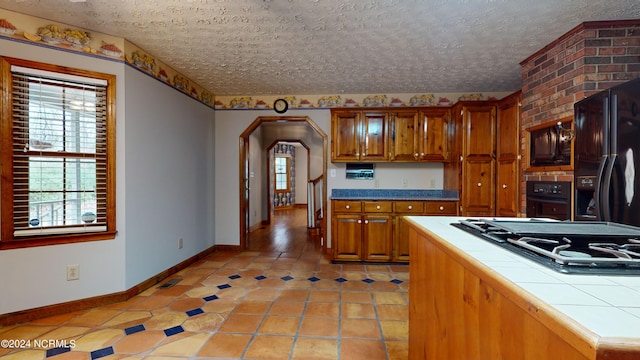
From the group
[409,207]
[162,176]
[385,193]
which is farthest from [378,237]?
[162,176]

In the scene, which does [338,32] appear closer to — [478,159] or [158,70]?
[158,70]

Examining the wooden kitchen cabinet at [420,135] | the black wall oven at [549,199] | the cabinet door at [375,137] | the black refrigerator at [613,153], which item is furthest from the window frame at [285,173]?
the black refrigerator at [613,153]

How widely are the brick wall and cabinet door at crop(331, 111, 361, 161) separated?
6.41ft

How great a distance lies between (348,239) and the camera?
3.54 meters

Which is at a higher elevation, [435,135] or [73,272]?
[435,135]

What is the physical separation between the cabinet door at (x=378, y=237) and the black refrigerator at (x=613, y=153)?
6.43 ft

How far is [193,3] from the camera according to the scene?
1.88 m

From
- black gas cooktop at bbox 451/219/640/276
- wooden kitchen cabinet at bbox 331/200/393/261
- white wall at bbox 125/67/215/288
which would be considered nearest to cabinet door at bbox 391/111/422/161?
wooden kitchen cabinet at bbox 331/200/393/261

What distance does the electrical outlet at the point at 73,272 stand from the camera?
2.21 metres

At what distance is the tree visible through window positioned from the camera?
939 cm

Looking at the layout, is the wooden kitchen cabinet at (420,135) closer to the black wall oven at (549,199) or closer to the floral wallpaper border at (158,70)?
the floral wallpaper border at (158,70)

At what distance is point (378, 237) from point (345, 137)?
141 cm

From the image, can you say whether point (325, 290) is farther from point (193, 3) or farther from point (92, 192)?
point (193, 3)

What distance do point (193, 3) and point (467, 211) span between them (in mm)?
3340
